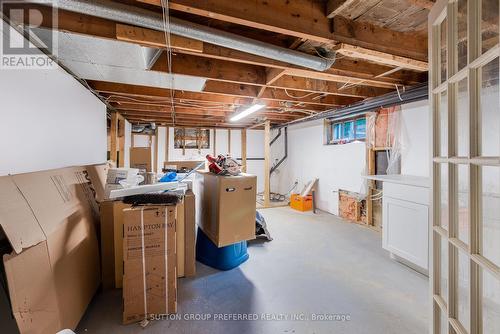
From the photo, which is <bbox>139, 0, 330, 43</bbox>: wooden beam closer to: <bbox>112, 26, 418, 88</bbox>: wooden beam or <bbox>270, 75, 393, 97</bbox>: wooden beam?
<bbox>112, 26, 418, 88</bbox>: wooden beam

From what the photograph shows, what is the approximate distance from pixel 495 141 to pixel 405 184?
6.29 feet

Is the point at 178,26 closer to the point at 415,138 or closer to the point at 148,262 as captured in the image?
the point at 148,262

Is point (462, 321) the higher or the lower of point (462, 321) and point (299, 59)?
the lower

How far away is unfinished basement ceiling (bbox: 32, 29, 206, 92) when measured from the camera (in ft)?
5.51

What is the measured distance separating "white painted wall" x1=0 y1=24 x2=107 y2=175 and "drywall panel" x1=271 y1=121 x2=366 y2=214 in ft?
13.9

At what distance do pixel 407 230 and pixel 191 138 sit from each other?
5627 mm

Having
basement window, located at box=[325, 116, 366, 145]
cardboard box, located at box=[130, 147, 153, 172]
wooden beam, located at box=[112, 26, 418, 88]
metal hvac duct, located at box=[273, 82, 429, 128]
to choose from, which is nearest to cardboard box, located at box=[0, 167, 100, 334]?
wooden beam, located at box=[112, 26, 418, 88]

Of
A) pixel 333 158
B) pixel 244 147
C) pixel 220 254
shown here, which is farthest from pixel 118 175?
pixel 244 147

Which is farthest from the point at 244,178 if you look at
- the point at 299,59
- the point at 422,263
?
the point at 422,263

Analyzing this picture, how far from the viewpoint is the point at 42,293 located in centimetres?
127

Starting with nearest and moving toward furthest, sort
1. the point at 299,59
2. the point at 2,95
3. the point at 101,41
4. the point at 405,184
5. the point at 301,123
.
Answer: the point at 2,95 < the point at 101,41 < the point at 299,59 < the point at 405,184 < the point at 301,123

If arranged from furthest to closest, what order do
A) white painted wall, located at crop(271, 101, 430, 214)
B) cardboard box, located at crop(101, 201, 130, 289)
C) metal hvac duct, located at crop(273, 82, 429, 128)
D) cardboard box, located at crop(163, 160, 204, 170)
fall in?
1. cardboard box, located at crop(163, 160, 204, 170)
2. white painted wall, located at crop(271, 101, 430, 214)
3. metal hvac duct, located at crop(273, 82, 429, 128)
4. cardboard box, located at crop(101, 201, 130, 289)

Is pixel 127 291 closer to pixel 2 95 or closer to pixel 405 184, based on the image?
pixel 2 95

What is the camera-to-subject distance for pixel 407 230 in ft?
8.27
